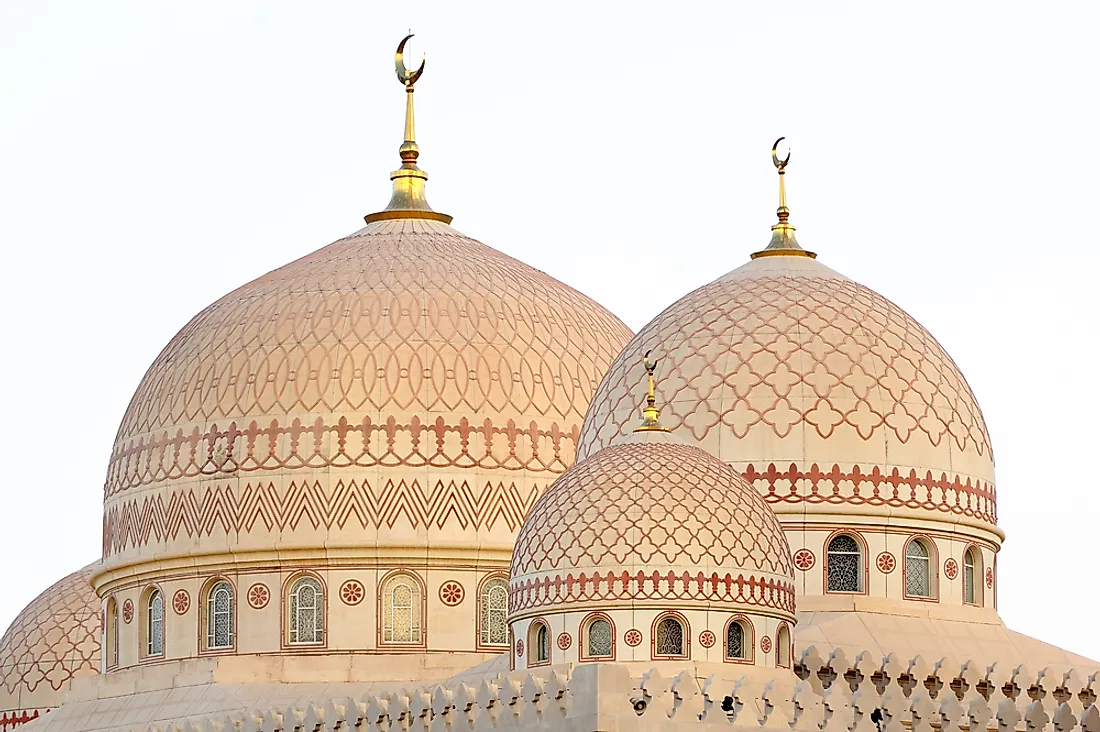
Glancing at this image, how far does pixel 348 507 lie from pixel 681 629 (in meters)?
8.92

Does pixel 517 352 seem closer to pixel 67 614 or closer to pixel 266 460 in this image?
pixel 266 460

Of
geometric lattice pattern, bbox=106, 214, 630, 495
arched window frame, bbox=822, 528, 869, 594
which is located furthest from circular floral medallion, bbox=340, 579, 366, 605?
arched window frame, bbox=822, 528, 869, 594

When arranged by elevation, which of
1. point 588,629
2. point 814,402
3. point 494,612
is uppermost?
point 814,402

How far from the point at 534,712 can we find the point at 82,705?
12.5 m

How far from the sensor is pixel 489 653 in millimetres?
45812

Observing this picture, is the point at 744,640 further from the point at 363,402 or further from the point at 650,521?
the point at 363,402

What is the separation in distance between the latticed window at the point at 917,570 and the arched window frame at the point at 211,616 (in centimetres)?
928

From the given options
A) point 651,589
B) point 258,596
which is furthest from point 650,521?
point 258,596

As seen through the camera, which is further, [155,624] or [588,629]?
[155,624]

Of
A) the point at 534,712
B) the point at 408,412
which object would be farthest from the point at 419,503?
the point at 534,712

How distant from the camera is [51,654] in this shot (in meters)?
53.8

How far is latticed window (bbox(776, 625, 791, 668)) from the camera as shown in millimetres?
39156

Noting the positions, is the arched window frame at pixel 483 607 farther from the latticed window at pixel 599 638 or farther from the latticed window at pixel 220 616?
the latticed window at pixel 599 638

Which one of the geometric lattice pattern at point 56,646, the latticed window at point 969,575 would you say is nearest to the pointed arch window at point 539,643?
the latticed window at point 969,575
